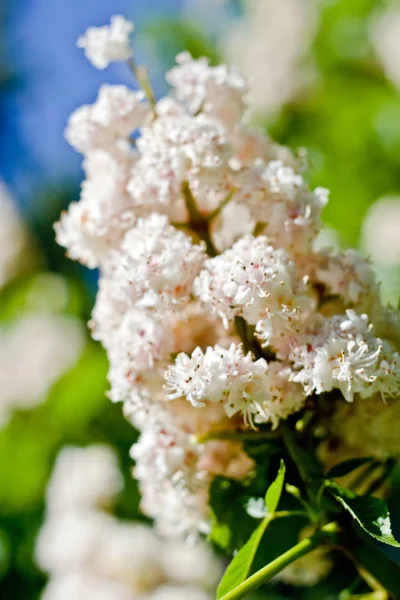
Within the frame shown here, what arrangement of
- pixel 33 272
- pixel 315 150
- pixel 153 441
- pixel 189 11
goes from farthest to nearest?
pixel 33 272 < pixel 189 11 < pixel 315 150 < pixel 153 441

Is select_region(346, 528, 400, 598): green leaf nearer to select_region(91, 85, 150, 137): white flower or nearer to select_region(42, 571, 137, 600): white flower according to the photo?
select_region(91, 85, 150, 137): white flower

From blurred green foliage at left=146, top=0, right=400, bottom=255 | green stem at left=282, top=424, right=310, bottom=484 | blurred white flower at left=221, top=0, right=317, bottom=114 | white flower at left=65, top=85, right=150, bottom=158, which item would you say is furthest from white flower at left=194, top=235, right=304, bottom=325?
blurred white flower at left=221, top=0, right=317, bottom=114

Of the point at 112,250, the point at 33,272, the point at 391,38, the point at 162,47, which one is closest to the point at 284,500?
the point at 112,250

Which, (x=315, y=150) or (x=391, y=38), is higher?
(x=391, y=38)

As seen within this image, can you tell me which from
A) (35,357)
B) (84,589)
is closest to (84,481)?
(84,589)

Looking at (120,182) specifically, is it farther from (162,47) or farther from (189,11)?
(189,11)

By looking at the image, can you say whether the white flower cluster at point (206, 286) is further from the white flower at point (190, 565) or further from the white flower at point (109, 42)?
the white flower at point (190, 565)

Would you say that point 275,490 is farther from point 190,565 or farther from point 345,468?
point 190,565
